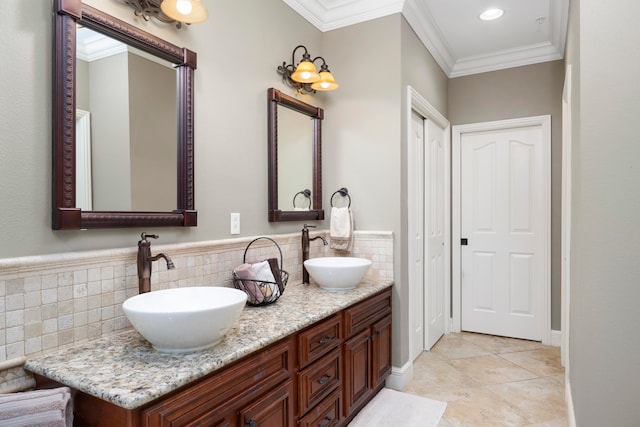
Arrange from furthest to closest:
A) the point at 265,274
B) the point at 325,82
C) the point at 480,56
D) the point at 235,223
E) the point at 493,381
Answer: the point at 480,56 → the point at 493,381 → the point at 325,82 → the point at 235,223 → the point at 265,274

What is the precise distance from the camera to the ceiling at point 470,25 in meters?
2.75

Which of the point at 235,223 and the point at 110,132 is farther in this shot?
the point at 235,223

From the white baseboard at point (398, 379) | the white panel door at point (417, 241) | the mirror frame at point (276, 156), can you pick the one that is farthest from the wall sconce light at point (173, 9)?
the white baseboard at point (398, 379)

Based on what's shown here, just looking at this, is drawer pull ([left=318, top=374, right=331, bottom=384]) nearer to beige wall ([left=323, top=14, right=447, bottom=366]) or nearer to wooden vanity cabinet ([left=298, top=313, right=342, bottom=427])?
wooden vanity cabinet ([left=298, top=313, right=342, bottom=427])

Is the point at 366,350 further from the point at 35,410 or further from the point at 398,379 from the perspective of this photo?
the point at 35,410

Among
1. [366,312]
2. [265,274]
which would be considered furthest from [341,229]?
[265,274]

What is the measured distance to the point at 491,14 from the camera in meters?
2.95

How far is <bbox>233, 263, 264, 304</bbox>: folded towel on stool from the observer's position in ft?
6.11

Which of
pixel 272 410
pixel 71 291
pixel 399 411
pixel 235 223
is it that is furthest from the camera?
pixel 399 411

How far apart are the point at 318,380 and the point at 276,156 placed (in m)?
1.30

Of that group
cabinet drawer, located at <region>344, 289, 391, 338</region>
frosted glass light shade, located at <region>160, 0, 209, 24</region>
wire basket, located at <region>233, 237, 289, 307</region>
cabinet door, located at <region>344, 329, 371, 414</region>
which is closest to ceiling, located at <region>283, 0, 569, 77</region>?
frosted glass light shade, located at <region>160, 0, 209, 24</region>

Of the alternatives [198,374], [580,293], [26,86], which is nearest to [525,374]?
[580,293]

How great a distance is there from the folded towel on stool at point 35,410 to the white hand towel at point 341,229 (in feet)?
6.31

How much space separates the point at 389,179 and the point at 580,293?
129 cm
